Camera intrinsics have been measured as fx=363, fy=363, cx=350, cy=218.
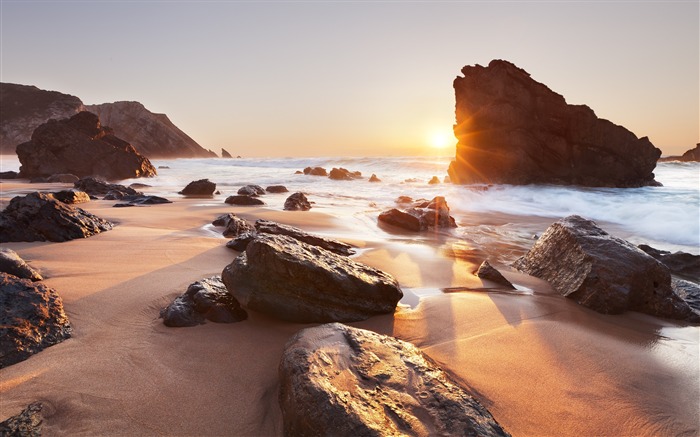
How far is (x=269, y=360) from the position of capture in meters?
2.05

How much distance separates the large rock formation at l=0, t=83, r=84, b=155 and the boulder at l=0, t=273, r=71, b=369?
67.5 meters

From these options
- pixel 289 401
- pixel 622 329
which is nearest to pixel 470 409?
pixel 289 401

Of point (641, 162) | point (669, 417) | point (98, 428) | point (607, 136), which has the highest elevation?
point (607, 136)

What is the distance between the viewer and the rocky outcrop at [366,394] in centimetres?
141

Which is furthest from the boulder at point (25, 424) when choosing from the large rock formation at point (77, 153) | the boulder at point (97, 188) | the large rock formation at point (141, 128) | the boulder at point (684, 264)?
the large rock formation at point (141, 128)

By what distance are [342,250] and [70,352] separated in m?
3.00

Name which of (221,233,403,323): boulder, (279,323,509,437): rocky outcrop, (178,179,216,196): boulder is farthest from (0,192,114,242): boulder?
(178,179,216,196): boulder

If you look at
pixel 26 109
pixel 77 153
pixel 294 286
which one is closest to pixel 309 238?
pixel 294 286

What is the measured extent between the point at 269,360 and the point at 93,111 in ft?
306

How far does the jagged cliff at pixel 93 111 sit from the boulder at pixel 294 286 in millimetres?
69062

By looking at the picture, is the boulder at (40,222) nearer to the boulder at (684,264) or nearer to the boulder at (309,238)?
the boulder at (309,238)

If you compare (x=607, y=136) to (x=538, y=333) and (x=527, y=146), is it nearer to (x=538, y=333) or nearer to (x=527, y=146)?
(x=527, y=146)

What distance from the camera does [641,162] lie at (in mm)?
20438

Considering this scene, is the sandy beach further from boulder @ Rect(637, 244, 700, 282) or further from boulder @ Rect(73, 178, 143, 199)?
boulder @ Rect(73, 178, 143, 199)
